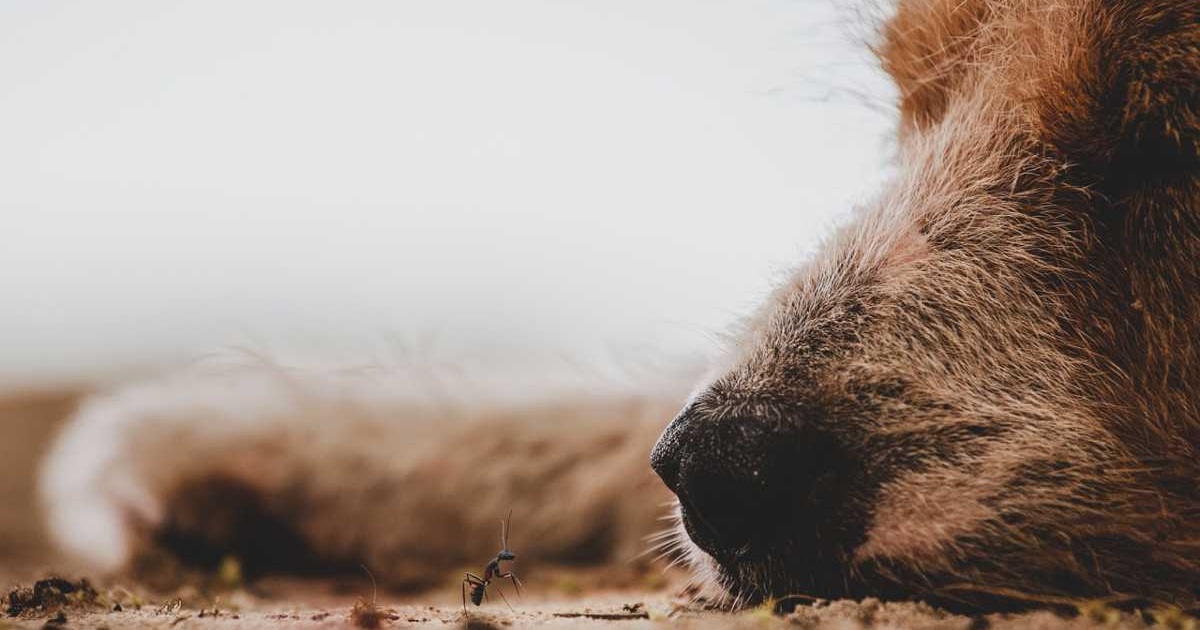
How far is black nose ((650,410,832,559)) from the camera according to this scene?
210 cm

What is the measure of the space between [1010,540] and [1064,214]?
0.88 metres

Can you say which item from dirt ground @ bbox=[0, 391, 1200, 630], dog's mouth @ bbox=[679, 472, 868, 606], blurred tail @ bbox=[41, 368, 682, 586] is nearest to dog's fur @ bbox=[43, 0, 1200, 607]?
dog's mouth @ bbox=[679, 472, 868, 606]

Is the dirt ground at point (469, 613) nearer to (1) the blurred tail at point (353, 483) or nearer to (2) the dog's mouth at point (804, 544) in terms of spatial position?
(2) the dog's mouth at point (804, 544)

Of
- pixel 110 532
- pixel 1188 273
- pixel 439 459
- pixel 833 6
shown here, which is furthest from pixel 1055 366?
pixel 110 532

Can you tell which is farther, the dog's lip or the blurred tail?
the blurred tail

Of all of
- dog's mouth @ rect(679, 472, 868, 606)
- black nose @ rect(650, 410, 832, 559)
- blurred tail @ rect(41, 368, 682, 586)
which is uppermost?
blurred tail @ rect(41, 368, 682, 586)

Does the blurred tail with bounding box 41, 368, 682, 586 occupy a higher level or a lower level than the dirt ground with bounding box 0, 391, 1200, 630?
higher

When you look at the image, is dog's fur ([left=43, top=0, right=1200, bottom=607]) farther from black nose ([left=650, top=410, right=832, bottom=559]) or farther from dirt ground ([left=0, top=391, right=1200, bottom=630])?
dirt ground ([left=0, top=391, right=1200, bottom=630])

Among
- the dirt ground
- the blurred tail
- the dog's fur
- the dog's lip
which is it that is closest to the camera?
the dirt ground

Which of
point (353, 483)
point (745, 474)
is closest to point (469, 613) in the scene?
point (745, 474)

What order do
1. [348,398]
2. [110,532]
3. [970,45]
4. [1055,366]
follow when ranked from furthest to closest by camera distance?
[348,398]
[110,532]
[970,45]
[1055,366]

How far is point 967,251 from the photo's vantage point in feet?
8.57

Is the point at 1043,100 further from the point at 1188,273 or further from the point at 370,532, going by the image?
the point at 370,532

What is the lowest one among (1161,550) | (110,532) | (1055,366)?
(1161,550)
